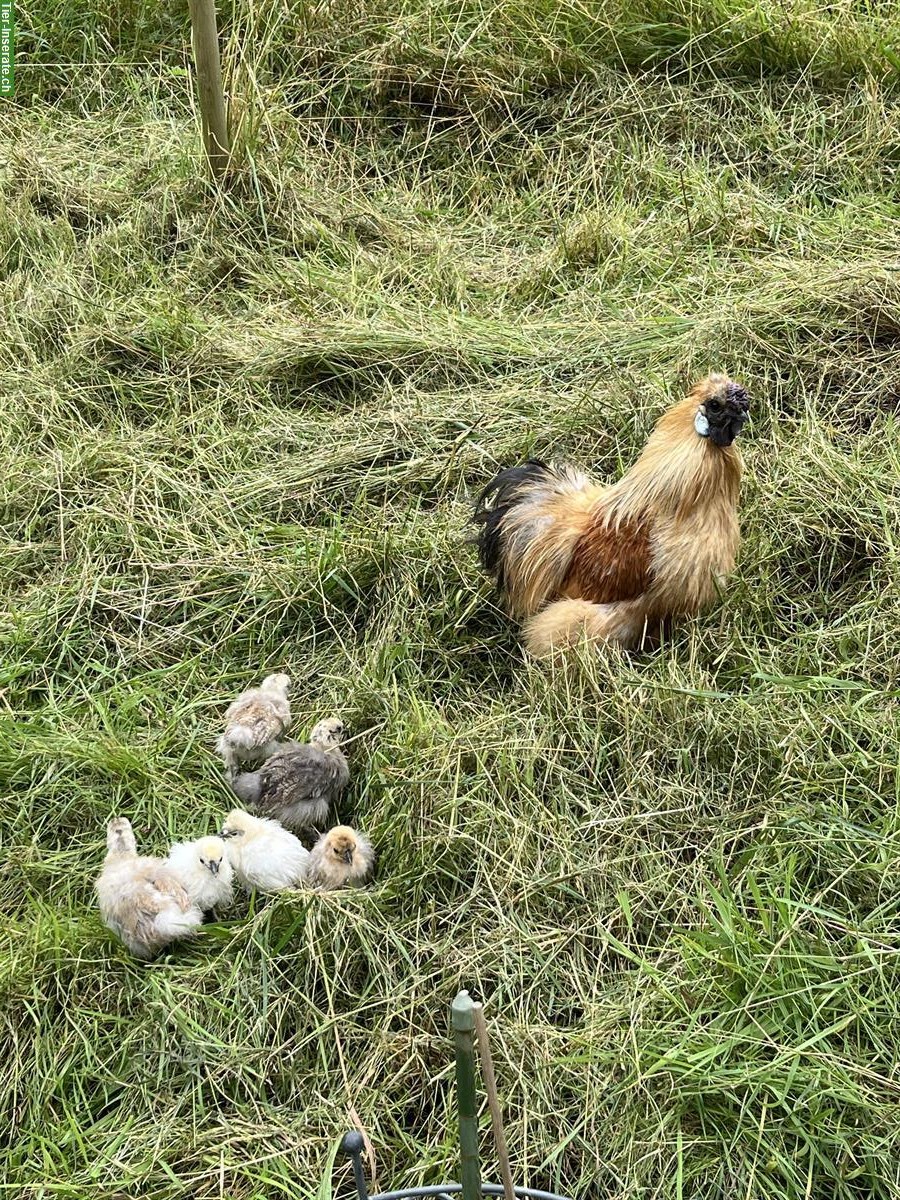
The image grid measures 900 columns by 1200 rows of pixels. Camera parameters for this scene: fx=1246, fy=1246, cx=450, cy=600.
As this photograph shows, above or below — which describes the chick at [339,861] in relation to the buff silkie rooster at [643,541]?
below

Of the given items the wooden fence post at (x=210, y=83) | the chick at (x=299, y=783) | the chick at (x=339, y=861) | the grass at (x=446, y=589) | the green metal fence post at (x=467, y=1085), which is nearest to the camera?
the green metal fence post at (x=467, y=1085)

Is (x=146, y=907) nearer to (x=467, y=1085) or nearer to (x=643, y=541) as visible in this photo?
(x=643, y=541)

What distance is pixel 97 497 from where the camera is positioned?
475 cm

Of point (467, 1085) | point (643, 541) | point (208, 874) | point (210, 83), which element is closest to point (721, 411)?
point (643, 541)

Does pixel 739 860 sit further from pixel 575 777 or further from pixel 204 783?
pixel 204 783

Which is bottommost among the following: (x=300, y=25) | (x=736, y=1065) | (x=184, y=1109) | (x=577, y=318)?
(x=184, y=1109)

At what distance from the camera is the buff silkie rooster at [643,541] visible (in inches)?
148

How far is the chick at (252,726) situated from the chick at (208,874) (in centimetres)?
37

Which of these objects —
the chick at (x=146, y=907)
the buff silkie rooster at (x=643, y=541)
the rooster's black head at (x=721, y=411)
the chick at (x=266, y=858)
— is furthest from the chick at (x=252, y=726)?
the rooster's black head at (x=721, y=411)

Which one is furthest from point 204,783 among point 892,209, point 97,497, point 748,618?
point 892,209

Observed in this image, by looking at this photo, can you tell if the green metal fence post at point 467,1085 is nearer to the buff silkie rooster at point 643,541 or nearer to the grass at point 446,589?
the grass at point 446,589

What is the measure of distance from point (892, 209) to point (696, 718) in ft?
10.1

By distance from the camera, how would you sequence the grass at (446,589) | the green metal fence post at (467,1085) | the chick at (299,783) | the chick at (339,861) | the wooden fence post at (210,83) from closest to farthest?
the green metal fence post at (467,1085), the grass at (446,589), the chick at (339,861), the chick at (299,783), the wooden fence post at (210,83)

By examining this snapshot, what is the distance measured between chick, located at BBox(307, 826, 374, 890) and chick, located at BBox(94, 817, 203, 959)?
1.10 feet
